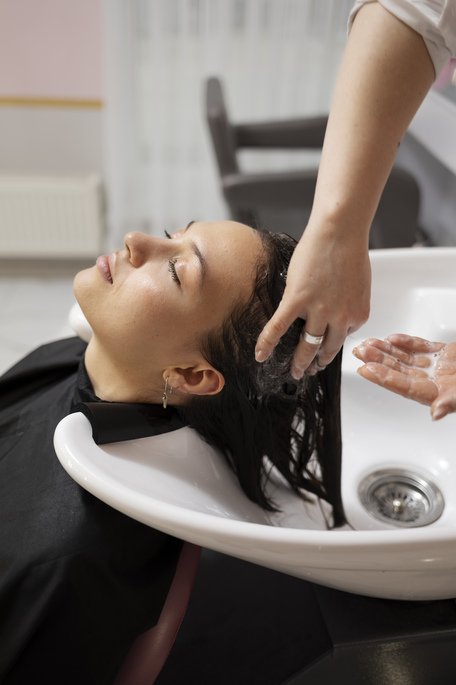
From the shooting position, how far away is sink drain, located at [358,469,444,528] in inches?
43.4

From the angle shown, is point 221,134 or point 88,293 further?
point 221,134

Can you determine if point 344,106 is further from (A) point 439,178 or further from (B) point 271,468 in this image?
(A) point 439,178

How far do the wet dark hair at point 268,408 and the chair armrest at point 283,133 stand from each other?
115cm

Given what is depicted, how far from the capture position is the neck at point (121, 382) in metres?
1.05

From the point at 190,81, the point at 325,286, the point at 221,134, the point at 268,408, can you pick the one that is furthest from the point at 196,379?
the point at 190,81

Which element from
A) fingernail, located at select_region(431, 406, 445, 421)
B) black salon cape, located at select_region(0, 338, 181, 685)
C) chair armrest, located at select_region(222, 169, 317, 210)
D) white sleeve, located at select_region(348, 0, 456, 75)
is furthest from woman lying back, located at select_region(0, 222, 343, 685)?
chair armrest, located at select_region(222, 169, 317, 210)

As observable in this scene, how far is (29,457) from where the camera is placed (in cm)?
108

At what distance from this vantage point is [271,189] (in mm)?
1786

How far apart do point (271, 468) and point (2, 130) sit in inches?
88.9

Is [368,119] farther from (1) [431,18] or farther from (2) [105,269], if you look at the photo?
(2) [105,269]

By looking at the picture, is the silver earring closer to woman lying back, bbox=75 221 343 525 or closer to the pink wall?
woman lying back, bbox=75 221 343 525

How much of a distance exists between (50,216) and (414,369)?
2310mm

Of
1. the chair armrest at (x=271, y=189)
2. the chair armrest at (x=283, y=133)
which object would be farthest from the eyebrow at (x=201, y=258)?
the chair armrest at (x=283, y=133)

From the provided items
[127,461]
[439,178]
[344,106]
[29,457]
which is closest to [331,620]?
[127,461]
